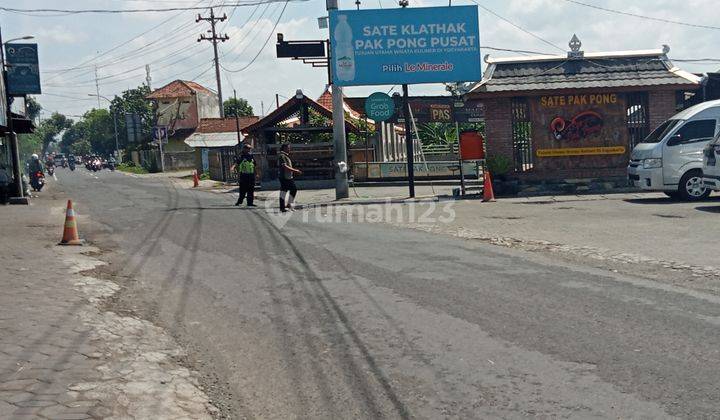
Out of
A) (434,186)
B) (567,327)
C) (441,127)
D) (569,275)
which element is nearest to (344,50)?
(434,186)

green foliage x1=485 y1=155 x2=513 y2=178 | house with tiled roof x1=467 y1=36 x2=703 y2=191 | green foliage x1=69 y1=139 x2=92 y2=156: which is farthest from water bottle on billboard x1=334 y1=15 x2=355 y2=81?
green foliage x1=69 y1=139 x2=92 y2=156

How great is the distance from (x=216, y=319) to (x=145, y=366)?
1.59 metres

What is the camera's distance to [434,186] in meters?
27.9

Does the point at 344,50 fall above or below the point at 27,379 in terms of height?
above

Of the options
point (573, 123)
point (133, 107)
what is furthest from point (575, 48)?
point (133, 107)

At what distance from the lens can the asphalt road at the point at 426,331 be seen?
4895 millimetres

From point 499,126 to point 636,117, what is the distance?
14.1 ft

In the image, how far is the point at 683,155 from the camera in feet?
58.6

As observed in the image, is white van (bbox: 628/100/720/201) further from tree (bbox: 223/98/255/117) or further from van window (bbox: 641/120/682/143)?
tree (bbox: 223/98/255/117)

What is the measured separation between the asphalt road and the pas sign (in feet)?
40.7

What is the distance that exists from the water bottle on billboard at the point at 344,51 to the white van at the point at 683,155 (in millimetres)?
9335

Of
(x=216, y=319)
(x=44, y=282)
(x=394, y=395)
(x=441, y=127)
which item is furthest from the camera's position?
(x=441, y=127)

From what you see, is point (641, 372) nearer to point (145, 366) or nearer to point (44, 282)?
point (145, 366)

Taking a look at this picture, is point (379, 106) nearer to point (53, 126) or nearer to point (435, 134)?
point (435, 134)
